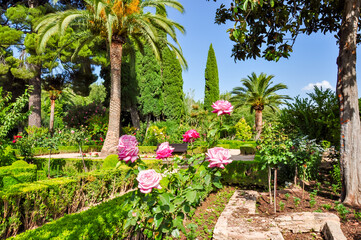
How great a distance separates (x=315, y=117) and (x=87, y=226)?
7.06 meters

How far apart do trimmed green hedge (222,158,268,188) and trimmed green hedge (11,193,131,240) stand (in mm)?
4170

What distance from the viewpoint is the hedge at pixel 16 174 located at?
4.86m

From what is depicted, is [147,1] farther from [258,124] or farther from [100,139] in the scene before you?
[258,124]

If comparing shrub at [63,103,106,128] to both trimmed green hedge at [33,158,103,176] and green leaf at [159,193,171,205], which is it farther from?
green leaf at [159,193,171,205]

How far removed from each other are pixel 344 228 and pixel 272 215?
972 millimetres

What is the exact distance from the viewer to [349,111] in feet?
14.3

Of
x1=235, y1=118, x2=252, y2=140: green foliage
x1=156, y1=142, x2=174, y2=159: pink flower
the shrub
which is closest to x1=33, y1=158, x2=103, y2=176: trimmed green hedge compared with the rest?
x1=156, y1=142, x2=174, y2=159: pink flower

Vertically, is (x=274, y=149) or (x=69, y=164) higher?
(x=274, y=149)

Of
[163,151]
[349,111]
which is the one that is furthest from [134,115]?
[163,151]

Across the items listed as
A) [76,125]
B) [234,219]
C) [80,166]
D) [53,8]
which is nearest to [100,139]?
[76,125]

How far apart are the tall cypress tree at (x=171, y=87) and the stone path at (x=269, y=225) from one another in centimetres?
1459

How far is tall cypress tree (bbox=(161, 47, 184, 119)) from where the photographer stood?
18.3 meters

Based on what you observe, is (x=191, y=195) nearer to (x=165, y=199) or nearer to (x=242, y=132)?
(x=165, y=199)

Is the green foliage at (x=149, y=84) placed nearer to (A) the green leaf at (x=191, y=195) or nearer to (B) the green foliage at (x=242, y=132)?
(B) the green foliage at (x=242, y=132)
